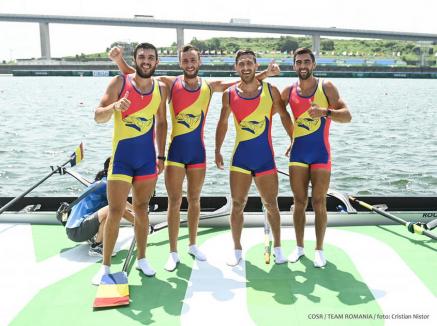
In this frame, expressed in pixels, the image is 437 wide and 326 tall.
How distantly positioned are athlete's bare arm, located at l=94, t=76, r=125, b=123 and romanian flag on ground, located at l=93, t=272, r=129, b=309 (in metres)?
1.62

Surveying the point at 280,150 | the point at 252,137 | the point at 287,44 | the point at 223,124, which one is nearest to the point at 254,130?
the point at 252,137

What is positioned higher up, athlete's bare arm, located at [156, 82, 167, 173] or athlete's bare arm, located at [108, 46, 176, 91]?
athlete's bare arm, located at [108, 46, 176, 91]

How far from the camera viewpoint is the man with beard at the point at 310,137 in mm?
4816

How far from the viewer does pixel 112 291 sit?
4.32m

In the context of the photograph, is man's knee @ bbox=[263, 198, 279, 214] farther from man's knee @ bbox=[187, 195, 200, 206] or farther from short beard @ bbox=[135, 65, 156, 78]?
short beard @ bbox=[135, 65, 156, 78]

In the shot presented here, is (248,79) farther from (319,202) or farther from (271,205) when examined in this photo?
(319,202)

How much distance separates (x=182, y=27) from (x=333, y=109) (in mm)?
74094

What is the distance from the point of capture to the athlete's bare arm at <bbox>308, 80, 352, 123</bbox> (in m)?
4.55

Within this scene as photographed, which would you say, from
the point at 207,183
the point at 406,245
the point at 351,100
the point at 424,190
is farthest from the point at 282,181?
the point at 351,100

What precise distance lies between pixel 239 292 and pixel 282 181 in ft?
24.3

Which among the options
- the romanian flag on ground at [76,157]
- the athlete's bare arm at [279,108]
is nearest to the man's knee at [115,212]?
the athlete's bare arm at [279,108]

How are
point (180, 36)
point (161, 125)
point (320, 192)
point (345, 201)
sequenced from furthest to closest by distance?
point (180, 36), point (345, 201), point (320, 192), point (161, 125)

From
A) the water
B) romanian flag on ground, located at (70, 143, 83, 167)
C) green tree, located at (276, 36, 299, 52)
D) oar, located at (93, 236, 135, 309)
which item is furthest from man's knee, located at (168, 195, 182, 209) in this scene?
green tree, located at (276, 36, 299, 52)

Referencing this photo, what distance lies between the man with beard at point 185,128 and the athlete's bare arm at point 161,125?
0.15 metres
